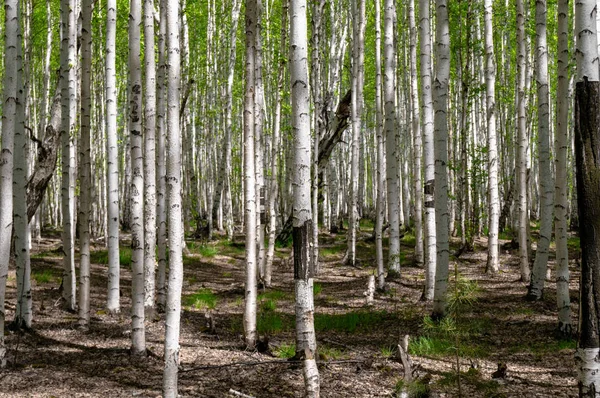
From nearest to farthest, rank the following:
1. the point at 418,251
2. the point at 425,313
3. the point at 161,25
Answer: the point at 425,313
the point at 161,25
the point at 418,251

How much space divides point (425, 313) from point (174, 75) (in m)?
5.58

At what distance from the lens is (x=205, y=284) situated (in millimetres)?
11688

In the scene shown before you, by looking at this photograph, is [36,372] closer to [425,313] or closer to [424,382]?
[424,382]

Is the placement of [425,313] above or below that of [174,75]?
below

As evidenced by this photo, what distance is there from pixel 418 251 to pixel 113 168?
8.36 m

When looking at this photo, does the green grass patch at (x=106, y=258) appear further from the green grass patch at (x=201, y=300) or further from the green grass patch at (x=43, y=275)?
the green grass patch at (x=201, y=300)

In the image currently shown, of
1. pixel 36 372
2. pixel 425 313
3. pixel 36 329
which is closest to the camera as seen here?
pixel 36 372

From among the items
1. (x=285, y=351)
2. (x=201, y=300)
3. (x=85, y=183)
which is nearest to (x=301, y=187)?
(x=285, y=351)

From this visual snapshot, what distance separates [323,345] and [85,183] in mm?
3858

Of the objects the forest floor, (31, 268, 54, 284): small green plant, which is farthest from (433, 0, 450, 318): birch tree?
(31, 268, 54, 284): small green plant

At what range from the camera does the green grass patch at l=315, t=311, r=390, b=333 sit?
7824 mm

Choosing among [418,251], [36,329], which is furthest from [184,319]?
[418,251]

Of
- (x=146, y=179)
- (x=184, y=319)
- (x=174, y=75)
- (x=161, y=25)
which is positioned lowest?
(x=184, y=319)

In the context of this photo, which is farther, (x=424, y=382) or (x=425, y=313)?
(x=425, y=313)
